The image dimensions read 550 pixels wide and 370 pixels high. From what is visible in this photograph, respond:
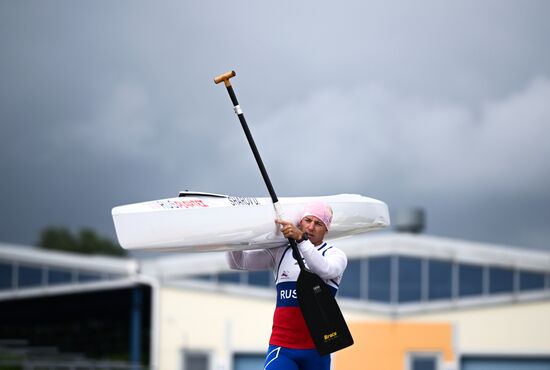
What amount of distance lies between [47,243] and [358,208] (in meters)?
71.1

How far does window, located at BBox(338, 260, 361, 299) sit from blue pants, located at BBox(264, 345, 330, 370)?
1743 cm

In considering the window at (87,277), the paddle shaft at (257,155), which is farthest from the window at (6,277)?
the paddle shaft at (257,155)

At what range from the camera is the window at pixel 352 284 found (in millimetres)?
23000

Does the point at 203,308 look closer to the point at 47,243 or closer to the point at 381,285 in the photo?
the point at 381,285

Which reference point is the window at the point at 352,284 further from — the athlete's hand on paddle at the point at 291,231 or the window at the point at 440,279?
the athlete's hand on paddle at the point at 291,231

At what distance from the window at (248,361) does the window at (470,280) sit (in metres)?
5.08

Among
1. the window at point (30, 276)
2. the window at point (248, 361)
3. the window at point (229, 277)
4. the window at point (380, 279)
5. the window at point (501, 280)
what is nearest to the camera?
the window at point (501, 280)

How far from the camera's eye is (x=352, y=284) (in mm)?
23125

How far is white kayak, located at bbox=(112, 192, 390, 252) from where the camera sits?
19.2ft

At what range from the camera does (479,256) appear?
22.2 metres

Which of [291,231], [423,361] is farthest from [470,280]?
[291,231]

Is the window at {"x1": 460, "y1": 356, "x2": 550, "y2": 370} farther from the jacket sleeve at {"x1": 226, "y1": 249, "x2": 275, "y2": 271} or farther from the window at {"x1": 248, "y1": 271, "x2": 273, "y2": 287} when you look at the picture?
the jacket sleeve at {"x1": 226, "y1": 249, "x2": 275, "y2": 271}

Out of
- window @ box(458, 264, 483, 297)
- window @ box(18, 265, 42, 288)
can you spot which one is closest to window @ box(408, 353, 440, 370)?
window @ box(458, 264, 483, 297)

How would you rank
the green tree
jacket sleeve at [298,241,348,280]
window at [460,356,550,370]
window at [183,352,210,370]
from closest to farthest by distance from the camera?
jacket sleeve at [298,241,348,280], window at [460,356,550,370], window at [183,352,210,370], the green tree
